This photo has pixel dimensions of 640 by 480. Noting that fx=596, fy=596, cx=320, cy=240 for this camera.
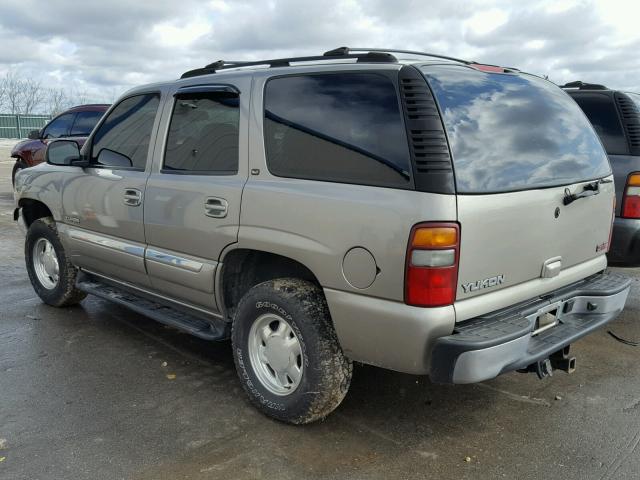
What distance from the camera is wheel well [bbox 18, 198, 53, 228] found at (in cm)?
548

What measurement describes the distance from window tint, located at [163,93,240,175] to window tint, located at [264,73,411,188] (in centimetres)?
31

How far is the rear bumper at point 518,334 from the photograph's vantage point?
2654 mm

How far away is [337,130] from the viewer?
119 inches

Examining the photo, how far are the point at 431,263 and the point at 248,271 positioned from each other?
1361 millimetres

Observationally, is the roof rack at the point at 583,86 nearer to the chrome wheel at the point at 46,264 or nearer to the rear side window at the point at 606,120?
the rear side window at the point at 606,120

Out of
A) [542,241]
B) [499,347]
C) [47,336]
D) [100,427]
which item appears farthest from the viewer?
[47,336]

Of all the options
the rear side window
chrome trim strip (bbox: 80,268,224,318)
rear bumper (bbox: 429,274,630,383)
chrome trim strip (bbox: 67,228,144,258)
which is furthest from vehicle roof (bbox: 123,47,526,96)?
the rear side window

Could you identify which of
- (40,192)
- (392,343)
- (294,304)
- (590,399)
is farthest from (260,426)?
(40,192)

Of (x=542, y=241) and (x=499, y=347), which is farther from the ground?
(x=542, y=241)

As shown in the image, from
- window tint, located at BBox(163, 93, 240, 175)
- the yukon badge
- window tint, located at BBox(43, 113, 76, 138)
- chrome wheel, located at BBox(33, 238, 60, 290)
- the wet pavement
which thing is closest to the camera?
the yukon badge

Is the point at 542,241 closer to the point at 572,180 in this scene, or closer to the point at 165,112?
the point at 572,180

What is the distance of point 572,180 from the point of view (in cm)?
333

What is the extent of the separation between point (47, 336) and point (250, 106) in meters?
2.63

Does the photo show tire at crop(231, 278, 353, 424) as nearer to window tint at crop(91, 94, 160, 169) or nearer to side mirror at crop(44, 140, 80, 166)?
window tint at crop(91, 94, 160, 169)
